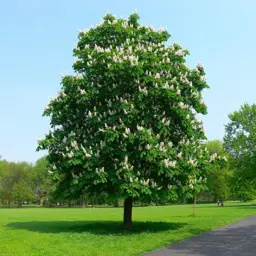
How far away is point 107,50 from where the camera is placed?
19469 millimetres

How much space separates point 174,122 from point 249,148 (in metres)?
43.9

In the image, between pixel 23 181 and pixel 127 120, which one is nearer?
pixel 127 120

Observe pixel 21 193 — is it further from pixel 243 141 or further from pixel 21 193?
pixel 243 141

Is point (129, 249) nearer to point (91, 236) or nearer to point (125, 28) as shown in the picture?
point (91, 236)

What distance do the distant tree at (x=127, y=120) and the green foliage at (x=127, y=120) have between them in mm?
52

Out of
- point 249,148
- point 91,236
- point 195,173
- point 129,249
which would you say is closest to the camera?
point 129,249

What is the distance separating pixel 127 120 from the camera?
1859 cm

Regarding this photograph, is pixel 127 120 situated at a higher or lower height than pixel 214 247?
higher

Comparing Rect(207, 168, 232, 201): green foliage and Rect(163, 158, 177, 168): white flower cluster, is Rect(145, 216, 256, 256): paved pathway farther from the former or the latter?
Rect(207, 168, 232, 201): green foliage

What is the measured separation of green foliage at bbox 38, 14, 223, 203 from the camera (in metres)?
18.3

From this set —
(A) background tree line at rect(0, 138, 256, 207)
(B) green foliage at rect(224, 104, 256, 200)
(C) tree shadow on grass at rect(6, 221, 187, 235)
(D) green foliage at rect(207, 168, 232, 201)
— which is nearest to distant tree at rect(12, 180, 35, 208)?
(A) background tree line at rect(0, 138, 256, 207)

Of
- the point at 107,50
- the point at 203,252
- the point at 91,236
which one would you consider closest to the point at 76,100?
the point at 107,50

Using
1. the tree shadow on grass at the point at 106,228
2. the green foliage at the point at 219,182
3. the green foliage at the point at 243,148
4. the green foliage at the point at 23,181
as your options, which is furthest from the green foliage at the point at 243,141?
the green foliage at the point at 23,181

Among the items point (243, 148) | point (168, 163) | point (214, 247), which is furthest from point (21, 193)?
point (214, 247)
